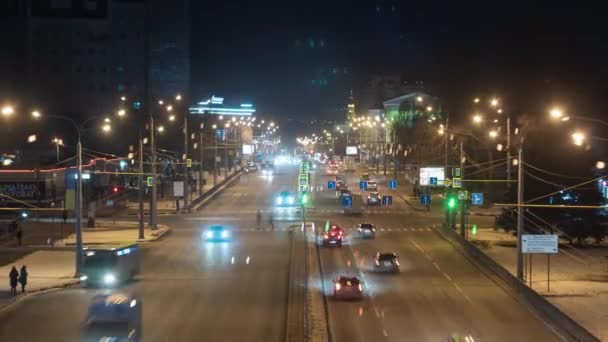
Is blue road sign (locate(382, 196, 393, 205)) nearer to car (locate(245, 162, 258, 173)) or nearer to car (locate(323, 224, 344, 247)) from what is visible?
car (locate(323, 224, 344, 247))

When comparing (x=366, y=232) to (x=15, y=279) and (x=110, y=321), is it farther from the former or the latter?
(x=110, y=321)

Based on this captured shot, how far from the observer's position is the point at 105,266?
125 ft

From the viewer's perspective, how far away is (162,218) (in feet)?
250

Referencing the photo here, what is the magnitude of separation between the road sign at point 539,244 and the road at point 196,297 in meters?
11.6

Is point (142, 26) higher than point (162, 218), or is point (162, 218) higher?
point (142, 26)

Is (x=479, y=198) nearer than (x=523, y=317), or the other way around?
(x=523, y=317)

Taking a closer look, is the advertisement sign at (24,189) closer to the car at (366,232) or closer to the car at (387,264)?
the car at (366,232)

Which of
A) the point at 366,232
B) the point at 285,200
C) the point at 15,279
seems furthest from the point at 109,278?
the point at 285,200

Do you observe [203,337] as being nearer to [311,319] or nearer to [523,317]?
[311,319]

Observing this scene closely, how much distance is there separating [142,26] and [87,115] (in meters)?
21.9

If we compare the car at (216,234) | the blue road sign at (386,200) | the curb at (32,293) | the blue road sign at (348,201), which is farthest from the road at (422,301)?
the blue road sign at (386,200)

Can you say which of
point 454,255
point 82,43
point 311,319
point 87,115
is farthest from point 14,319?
point 82,43

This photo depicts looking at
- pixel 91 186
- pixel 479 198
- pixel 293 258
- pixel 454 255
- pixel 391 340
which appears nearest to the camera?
pixel 391 340

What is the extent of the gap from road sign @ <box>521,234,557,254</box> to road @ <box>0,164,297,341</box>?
1162cm
